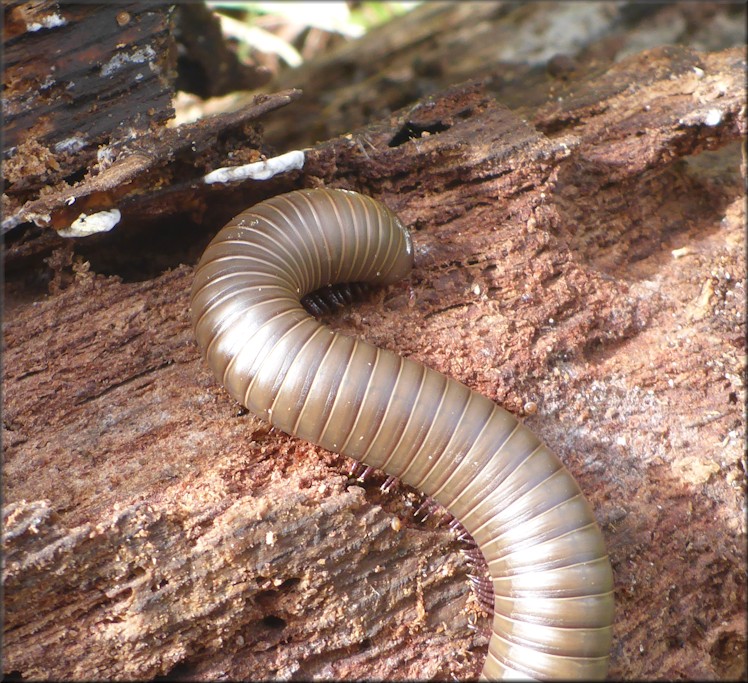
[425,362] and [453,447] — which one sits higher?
[425,362]

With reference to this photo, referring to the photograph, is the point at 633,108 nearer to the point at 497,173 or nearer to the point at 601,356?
the point at 497,173

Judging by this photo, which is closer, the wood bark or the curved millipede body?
the wood bark

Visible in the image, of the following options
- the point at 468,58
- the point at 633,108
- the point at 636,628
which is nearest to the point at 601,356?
the point at 636,628

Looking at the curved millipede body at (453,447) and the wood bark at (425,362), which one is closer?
the wood bark at (425,362)

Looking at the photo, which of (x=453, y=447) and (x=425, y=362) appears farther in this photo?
(x=425, y=362)
